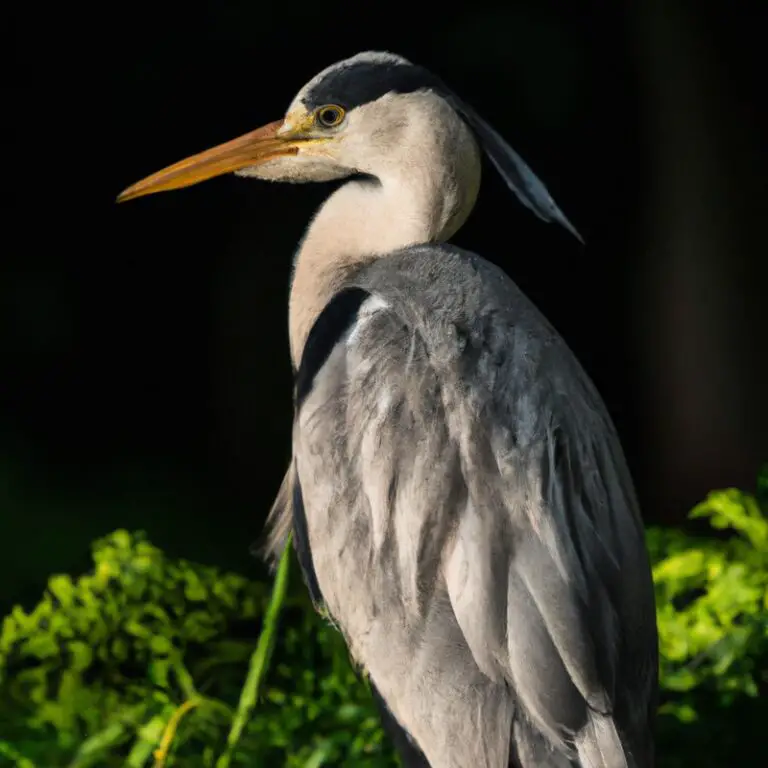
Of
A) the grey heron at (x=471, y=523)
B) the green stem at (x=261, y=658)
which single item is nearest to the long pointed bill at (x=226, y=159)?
the grey heron at (x=471, y=523)

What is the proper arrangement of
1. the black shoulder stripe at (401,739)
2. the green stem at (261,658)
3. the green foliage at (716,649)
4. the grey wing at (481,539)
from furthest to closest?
the green foliage at (716,649)
the green stem at (261,658)
the black shoulder stripe at (401,739)
the grey wing at (481,539)

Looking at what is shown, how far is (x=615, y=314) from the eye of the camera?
4648mm

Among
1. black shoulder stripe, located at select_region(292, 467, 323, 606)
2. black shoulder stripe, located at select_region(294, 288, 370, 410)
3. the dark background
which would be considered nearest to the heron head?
black shoulder stripe, located at select_region(294, 288, 370, 410)

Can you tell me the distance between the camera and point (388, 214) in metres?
2.20

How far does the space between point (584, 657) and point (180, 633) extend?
1.10m

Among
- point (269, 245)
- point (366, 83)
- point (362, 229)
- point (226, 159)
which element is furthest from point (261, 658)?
point (269, 245)

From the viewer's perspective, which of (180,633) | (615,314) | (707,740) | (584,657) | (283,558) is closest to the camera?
(584,657)

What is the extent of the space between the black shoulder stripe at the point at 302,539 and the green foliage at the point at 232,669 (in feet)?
0.28

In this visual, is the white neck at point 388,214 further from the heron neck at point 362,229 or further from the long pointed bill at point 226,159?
the long pointed bill at point 226,159

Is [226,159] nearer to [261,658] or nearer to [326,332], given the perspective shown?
[326,332]

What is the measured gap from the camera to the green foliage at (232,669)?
2344 millimetres

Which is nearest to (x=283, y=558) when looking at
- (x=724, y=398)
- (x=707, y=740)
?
(x=707, y=740)

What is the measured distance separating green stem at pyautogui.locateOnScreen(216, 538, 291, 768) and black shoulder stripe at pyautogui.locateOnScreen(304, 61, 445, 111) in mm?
719

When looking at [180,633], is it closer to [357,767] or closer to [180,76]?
[357,767]
